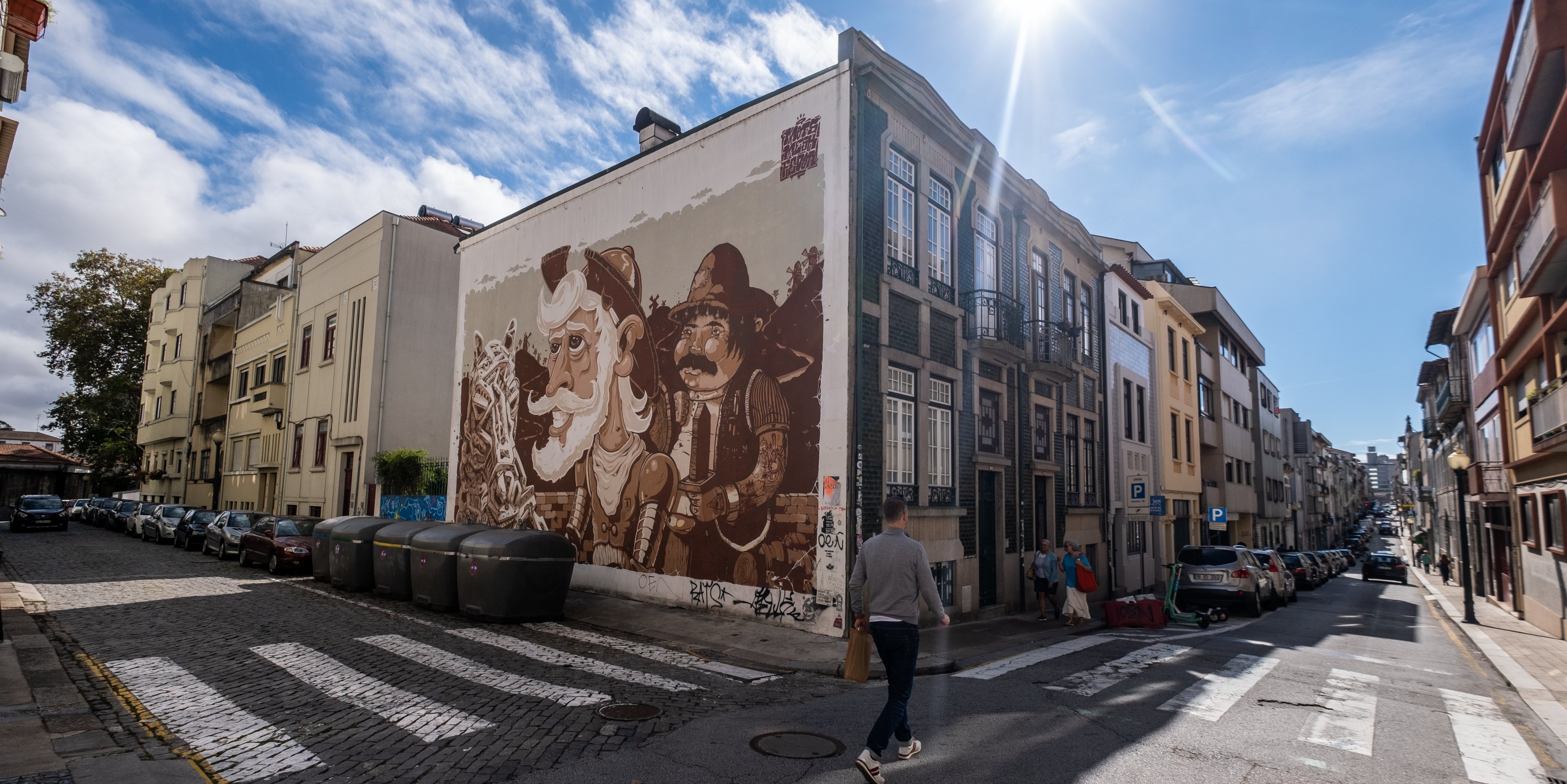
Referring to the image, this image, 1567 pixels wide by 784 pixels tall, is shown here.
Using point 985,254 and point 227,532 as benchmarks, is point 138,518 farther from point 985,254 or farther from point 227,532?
point 985,254

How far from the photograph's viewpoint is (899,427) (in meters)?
13.6

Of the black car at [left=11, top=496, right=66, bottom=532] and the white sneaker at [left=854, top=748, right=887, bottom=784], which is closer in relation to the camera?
the white sneaker at [left=854, top=748, right=887, bottom=784]

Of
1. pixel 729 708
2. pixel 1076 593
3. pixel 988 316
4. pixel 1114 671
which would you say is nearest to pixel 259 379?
pixel 988 316

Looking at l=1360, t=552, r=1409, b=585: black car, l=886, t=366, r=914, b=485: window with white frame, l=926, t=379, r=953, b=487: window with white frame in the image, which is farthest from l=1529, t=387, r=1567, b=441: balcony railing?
l=1360, t=552, r=1409, b=585: black car

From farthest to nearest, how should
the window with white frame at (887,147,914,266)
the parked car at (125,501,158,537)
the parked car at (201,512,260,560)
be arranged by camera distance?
the parked car at (125,501,158,537), the parked car at (201,512,260,560), the window with white frame at (887,147,914,266)

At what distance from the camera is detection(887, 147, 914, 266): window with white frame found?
45.8 feet

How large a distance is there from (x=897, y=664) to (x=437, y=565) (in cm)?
997

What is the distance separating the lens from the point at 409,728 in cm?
630

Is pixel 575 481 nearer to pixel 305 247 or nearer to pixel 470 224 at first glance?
pixel 470 224

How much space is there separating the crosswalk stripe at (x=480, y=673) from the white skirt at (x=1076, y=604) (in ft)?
32.1

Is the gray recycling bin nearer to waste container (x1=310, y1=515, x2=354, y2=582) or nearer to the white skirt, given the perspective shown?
waste container (x1=310, y1=515, x2=354, y2=582)

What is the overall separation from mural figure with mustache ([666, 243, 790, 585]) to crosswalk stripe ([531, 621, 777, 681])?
101 inches

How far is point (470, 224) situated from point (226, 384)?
737 inches

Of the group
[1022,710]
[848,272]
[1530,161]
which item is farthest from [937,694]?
[1530,161]
